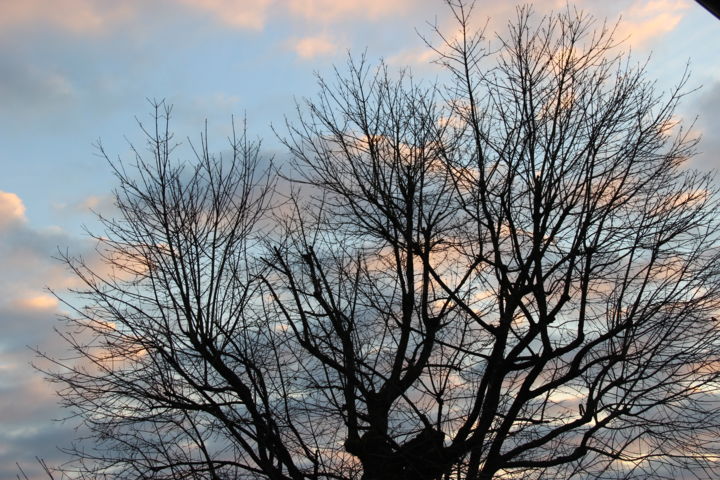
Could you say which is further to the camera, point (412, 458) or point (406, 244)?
point (406, 244)

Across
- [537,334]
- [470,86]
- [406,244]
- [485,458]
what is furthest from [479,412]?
[470,86]

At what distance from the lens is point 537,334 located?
8359mm

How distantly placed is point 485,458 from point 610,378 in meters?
1.67

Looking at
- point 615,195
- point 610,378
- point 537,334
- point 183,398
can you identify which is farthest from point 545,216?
point 183,398

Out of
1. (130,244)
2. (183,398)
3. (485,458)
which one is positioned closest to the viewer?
(485,458)

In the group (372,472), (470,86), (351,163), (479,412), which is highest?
(470,86)

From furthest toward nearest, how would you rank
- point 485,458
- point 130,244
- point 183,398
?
1. point 130,244
2. point 183,398
3. point 485,458

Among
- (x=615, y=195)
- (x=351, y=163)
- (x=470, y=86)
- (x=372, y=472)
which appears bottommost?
(x=372, y=472)

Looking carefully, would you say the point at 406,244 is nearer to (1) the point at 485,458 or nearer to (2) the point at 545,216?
(2) the point at 545,216

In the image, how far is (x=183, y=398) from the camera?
8.55 m

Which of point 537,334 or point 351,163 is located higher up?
point 351,163

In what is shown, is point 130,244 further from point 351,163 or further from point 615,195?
point 615,195

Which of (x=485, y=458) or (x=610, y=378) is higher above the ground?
(x=610, y=378)

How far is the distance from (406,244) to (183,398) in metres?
3.30
